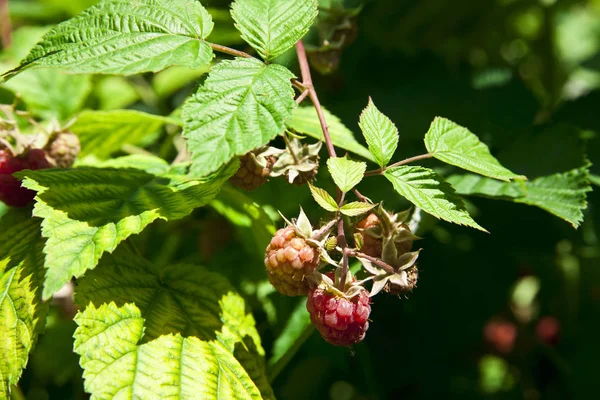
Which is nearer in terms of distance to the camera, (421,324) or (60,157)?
(60,157)

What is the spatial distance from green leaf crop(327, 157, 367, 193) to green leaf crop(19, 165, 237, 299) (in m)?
0.19

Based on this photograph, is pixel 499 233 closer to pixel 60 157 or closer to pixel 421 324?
pixel 421 324

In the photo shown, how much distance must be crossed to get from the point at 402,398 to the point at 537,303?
0.73 m

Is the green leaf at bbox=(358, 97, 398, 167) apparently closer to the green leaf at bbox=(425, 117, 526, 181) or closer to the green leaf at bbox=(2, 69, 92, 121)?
the green leaf at bbox=(425, 117, 526, 181)

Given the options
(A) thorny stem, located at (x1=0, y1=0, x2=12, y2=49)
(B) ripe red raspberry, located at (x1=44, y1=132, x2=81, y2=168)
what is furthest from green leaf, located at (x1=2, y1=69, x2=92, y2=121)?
(B) ripe red raspberry, located at (x1=44, y1=132, x2=81, y2=168)

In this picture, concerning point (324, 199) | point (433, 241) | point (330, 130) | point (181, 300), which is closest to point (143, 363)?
point (181, 300)

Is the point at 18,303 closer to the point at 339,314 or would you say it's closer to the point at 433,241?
the point at 339,314

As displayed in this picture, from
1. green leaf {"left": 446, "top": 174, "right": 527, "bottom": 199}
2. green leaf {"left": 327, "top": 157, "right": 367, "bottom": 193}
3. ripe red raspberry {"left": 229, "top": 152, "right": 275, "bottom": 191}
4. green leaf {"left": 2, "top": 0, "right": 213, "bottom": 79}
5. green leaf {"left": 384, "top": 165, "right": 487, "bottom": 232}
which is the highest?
green leaf {"left": 2, "top": 0, "right": 213, "bottom": 79}

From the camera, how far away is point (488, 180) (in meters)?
1.44

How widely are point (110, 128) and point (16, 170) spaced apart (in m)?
0.33

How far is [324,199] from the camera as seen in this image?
3.22 ft

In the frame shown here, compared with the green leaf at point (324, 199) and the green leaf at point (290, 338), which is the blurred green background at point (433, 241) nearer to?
the green leaf at point (290, 338)

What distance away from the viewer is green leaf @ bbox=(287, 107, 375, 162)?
1231 millimetres

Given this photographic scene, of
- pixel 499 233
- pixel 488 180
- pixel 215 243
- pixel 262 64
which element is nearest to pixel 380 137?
pixel 262 64
